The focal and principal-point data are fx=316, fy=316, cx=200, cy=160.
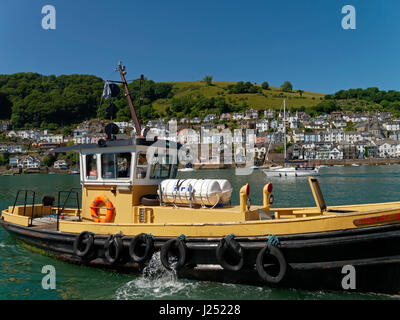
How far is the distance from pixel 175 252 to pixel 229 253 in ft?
4.01

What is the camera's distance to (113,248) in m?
7.35

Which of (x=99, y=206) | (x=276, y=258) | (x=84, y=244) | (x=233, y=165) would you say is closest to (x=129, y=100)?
(x=99, y=206)

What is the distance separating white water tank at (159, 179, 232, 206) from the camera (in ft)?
23.8

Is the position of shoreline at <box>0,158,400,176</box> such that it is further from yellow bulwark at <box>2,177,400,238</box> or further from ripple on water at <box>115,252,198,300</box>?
ripple on water at <box>115,252,198,300</box>

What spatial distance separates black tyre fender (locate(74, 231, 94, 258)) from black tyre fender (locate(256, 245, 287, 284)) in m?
4.11

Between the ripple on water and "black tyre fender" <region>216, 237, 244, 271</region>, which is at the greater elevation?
"black tyre fender" <region>216, 237, 244, 271</region>

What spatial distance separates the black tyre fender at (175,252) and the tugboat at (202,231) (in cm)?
A: 2

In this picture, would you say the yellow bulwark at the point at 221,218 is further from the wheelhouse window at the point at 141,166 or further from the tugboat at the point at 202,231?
the wheelhouse window at the point at 141,166

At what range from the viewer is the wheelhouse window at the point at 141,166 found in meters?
8.10

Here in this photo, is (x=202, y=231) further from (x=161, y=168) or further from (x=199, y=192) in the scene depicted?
(x=161, y=168)

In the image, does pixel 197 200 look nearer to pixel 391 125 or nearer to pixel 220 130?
pixel 220 130

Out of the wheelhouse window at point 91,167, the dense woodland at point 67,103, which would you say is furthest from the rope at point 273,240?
the dense woodland at point 67,103

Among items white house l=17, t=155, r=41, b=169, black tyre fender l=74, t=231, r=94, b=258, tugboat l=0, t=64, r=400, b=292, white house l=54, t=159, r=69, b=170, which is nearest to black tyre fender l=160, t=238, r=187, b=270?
tugboat l=0, t=64, r=400, b=292
